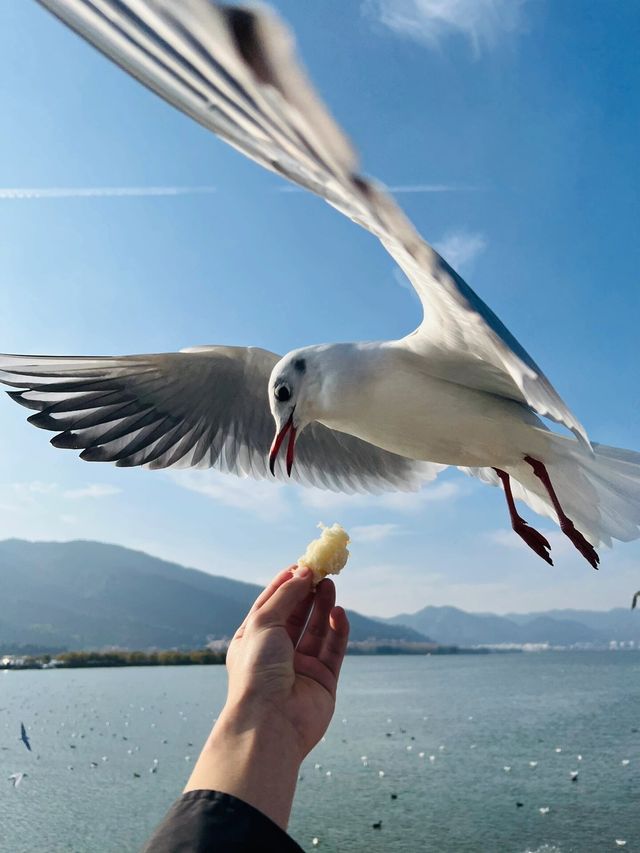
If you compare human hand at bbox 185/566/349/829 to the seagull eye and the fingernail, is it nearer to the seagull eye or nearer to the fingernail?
the fingernail

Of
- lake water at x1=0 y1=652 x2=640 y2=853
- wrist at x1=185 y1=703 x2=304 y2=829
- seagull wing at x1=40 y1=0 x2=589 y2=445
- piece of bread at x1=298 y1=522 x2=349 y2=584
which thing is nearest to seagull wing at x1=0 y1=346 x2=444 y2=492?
piece of bread at x1=298 y1=522 x2=349 y2=584

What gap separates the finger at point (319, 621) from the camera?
1.14 metres

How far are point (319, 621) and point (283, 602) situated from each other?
17 cm

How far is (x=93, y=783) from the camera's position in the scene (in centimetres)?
1284

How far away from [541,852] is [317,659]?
29.6 feet

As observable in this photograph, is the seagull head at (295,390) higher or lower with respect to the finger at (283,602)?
higher

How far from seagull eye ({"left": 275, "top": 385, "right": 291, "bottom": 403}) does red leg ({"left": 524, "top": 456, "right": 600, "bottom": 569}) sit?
1.97ft

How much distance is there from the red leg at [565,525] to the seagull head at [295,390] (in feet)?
1.83

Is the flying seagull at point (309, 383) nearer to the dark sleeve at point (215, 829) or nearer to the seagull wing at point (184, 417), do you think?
the seagull wing at point (184, 417)

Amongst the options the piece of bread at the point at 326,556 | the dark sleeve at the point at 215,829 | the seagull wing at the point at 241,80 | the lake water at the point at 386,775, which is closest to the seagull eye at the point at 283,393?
the piece of bread at the point at 326,556

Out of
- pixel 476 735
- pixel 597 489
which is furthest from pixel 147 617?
pixel 597 489

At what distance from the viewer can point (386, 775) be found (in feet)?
42.5

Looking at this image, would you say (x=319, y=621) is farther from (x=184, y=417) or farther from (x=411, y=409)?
(x=184, y=417)

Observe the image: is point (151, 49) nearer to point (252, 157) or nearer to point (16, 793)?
point (252, 157)
